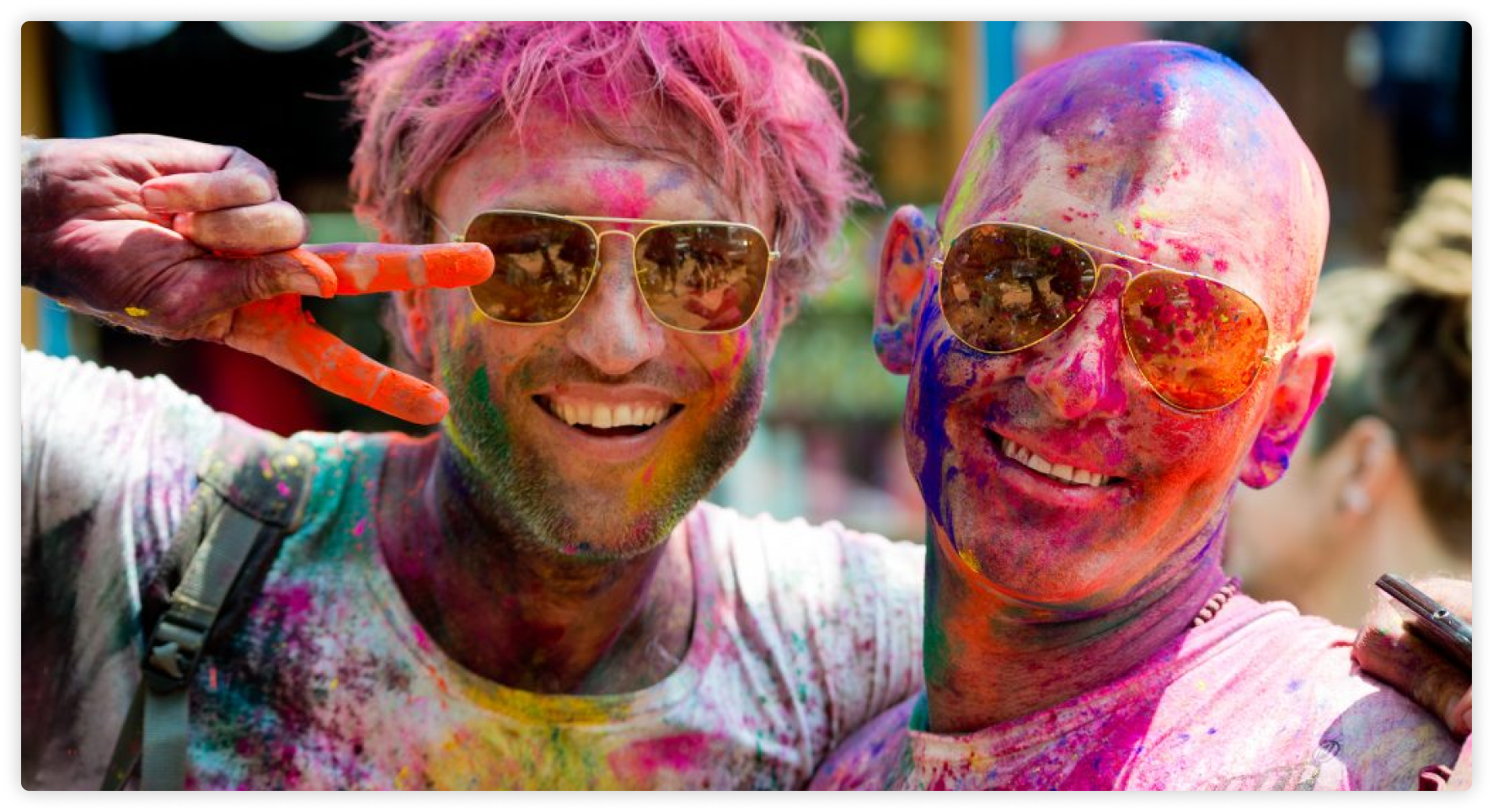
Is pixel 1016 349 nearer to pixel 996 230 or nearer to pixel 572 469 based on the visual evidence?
pixel 996 230

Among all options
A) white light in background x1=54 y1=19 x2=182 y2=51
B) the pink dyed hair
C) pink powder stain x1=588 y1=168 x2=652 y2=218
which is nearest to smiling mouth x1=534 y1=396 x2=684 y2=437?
pink powder stain x1=588 y1=168 x2=652 y2=218

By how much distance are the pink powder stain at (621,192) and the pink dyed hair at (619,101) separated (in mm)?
81

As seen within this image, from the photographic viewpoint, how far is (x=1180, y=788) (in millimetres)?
2309

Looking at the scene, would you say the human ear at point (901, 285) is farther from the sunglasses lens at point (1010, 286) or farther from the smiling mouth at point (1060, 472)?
the smiling mouth at point (1060, 472)

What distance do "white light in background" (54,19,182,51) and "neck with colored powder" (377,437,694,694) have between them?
150 inches

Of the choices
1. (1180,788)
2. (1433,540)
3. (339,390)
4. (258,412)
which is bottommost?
(258,412)

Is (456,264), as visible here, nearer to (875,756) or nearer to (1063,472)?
(1063,472)

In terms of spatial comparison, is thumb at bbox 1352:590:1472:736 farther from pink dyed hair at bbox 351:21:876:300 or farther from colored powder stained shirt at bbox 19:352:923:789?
pink dyed hair at bbox 351:21:876:300

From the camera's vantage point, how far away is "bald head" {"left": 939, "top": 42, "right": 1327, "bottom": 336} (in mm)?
2271

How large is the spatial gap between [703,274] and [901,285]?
37 centimetres

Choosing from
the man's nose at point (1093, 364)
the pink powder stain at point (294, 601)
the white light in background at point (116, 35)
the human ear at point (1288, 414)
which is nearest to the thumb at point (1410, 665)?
the human ear at point (1288, 414)

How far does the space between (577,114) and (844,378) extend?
170 inches
